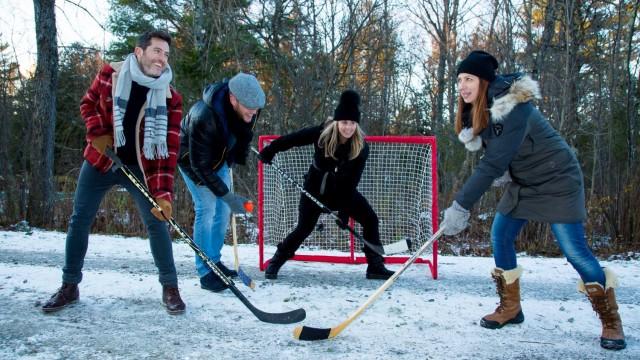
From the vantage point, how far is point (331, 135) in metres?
4.14

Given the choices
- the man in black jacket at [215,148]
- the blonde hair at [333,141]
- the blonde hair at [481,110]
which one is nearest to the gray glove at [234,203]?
the man in black jacket at [215,148]

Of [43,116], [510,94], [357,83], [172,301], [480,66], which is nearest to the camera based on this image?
[510,94]

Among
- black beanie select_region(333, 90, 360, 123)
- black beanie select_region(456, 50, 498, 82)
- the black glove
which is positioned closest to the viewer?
black beanie select_region(456, 50, 498, 82)

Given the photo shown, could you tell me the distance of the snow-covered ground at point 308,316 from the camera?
2770mm

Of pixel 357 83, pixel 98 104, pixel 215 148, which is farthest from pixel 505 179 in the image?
pixel 357 83

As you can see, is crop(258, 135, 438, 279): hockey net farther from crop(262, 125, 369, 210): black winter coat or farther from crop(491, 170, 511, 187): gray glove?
crop(491, 170, 511, 187): gray glove

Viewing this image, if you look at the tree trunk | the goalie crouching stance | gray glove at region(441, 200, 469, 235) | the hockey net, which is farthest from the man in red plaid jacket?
the tree trunk

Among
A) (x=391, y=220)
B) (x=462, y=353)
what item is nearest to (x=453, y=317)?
(x=462, y=353)

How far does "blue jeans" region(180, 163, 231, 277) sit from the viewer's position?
12.6 feet

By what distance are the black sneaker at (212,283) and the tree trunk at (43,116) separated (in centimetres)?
434

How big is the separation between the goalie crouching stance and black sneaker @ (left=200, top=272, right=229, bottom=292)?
55 centimetres

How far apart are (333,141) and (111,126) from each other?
5.65 ft

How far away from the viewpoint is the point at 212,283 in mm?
3854

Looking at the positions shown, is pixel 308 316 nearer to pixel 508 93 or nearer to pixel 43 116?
pixel 508 93
